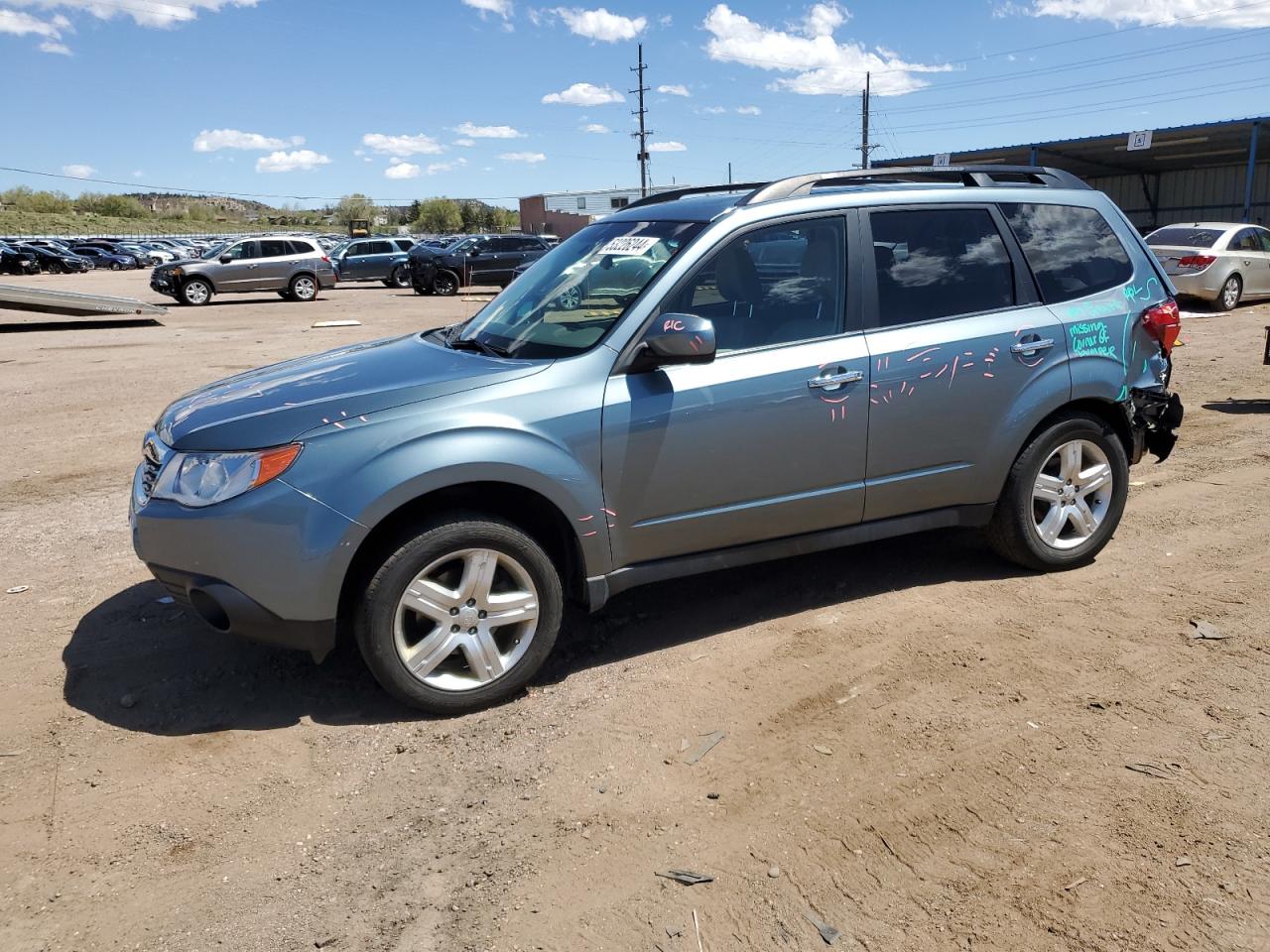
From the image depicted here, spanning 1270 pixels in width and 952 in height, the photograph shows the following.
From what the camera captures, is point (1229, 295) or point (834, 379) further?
point (1229, 295)

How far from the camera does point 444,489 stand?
3816mm

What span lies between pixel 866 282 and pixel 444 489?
2.11 metres

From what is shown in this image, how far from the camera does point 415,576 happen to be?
3.68 meters

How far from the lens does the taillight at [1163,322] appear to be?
5.21 meters

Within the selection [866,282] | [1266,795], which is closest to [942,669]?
[1266,795]

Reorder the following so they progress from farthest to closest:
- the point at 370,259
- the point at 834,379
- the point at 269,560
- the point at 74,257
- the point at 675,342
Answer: the point at 74,257, the point at 370,259, the point at 834,379, the point at 675,342, the point at 269,560

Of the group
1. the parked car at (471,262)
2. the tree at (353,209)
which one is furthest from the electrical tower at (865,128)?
the tree at (353,209)

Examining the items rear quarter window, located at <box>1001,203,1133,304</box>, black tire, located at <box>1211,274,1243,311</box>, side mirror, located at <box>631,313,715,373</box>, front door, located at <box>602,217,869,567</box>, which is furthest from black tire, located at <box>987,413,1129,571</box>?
black tire, located at <box>1211,274,1243,311</box>

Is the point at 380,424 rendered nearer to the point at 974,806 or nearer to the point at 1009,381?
the point at 974,806

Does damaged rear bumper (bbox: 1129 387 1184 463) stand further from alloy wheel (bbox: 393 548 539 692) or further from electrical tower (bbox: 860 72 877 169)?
electrical tower (bbox: 860 72 877 169)

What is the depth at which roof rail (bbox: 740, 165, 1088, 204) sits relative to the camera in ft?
15.0

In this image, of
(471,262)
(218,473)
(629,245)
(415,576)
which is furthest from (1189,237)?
(471,262)

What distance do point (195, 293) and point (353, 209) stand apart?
12326 cm

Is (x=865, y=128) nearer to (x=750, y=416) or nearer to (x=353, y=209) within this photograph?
(x=750, y=416)
